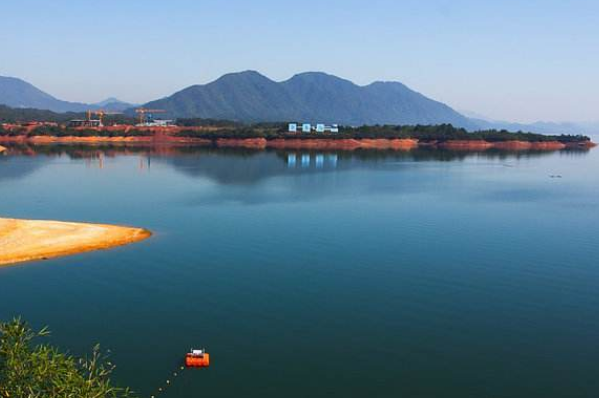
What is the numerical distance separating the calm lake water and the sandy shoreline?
7.50ft

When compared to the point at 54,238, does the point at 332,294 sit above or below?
below

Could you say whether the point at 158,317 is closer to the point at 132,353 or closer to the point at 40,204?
the point at 132,353

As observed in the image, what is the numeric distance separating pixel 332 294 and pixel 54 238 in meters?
28.7

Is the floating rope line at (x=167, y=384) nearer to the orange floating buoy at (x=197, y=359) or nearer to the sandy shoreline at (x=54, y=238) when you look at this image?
the orange floating buoy at (x=197, y=359)

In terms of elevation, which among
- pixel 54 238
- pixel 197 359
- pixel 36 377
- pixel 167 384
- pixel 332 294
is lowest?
pixel 167 384

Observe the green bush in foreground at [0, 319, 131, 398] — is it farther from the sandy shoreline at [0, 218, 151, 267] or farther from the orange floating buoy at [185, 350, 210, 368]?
the sandy shoreline at [0, 218, 151, 267]

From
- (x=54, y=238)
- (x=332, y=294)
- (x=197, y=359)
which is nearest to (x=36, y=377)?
(x=197, y=359)

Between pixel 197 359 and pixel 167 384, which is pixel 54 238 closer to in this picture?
pixel 197 359

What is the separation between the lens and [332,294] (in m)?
35.9

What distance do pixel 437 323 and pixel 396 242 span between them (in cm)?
2011

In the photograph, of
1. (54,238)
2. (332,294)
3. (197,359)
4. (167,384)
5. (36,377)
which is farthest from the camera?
(54,238)

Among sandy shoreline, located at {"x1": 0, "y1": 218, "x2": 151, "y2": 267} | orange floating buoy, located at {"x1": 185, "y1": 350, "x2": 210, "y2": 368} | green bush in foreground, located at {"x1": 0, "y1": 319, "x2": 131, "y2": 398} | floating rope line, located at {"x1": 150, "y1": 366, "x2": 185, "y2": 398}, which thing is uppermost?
green bush in foreground, located at {"x1": 0, "y1": 319, "x2": 131, "y2": 398}

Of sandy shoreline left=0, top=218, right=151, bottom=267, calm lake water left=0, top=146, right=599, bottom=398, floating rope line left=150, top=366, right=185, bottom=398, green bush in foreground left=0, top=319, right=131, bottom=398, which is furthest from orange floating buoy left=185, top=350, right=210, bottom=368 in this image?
sandy shoreline left=0, top=218, right=151, bottom=267

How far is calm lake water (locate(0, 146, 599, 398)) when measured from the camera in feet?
83.5
